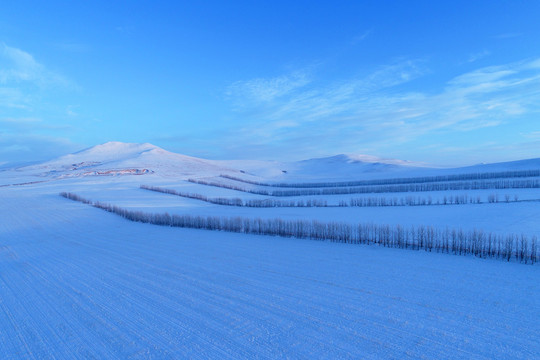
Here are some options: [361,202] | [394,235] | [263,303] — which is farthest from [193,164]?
[263,303]

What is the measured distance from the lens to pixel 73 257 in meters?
9.03

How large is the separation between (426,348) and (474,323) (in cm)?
116

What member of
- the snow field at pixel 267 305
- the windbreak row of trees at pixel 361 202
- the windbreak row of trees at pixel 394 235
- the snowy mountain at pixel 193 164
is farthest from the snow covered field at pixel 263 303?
the snowy mountain at pixel 193 164

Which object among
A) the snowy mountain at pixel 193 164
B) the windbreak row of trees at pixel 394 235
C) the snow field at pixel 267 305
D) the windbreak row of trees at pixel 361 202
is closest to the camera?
the snow field at pixel 267 305

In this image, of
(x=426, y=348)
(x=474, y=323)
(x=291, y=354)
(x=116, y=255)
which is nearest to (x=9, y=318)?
(x=116, y=255)

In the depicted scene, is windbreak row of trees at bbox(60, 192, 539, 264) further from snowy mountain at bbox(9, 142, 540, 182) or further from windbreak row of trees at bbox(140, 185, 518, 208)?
snowy mountain at bbox(9, 142, 540, 182)

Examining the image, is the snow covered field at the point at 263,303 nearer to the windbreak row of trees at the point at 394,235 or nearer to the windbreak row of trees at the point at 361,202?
the windbreak row of trees at the point at 394,235

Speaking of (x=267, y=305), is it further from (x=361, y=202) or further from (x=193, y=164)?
(x=193, y=164)

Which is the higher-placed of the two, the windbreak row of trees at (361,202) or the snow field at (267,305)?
the snow field at (267,305)

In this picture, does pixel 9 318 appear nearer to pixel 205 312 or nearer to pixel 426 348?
pixel 205 312

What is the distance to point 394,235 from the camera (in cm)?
1023

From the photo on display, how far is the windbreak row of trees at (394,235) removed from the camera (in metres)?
8.19

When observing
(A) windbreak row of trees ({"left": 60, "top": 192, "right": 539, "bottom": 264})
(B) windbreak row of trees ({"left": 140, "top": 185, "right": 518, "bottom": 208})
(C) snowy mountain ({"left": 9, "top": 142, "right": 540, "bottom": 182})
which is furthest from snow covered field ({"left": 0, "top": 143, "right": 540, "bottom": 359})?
(C) snowy mountain ({"left": 9, "top": 142, "right": 540, "bottom": 182})

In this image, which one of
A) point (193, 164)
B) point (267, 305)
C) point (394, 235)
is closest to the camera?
point (267, 305)
